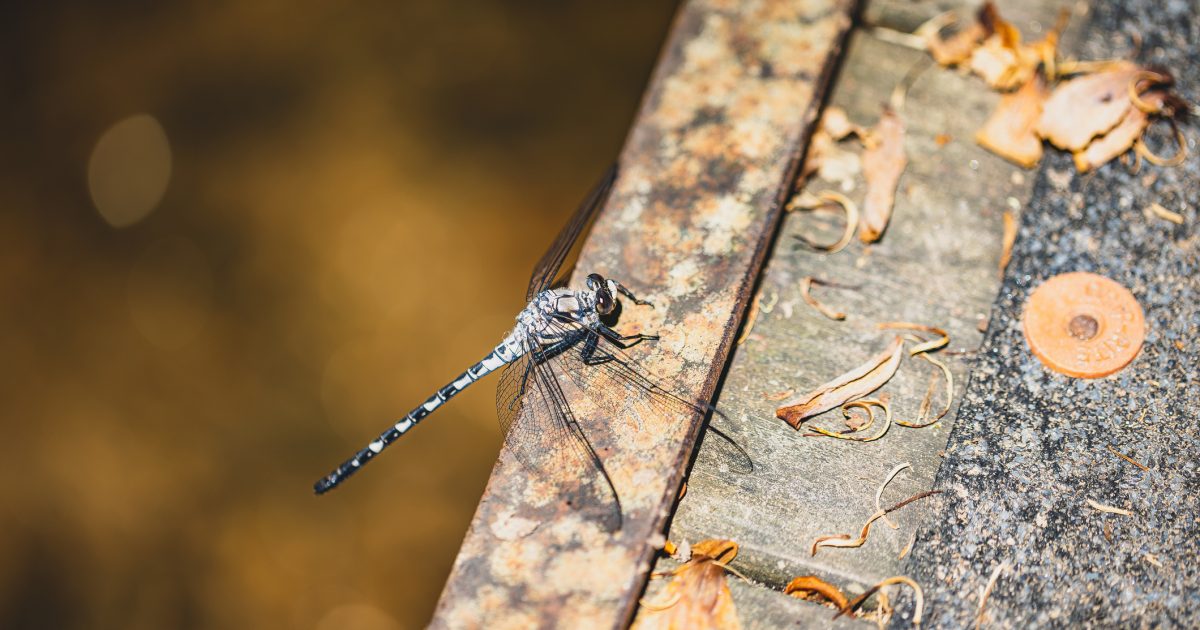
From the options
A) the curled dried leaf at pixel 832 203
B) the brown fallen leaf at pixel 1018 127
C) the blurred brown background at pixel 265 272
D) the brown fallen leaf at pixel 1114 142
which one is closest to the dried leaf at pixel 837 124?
the curled dried leaf at pixel 832 203

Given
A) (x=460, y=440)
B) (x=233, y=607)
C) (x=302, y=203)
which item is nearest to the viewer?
(x=233, y=607)

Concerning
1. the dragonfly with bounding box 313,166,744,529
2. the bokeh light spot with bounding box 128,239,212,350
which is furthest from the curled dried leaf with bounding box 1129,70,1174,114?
the bokeh light spot with bounding box 128,239,212,350

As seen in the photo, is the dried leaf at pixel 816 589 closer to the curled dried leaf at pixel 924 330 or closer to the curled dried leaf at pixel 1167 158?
the curled dried leaf at pixel 924 330

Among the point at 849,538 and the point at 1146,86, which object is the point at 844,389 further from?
the point at 1146,86

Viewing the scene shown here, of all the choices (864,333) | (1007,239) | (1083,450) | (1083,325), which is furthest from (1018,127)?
(1083,450)

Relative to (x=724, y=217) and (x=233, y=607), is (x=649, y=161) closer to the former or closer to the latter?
(x=724, y=217)

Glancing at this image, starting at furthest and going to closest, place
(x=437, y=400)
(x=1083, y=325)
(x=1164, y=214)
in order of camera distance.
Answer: (x=437, y=400) < (x=1164, y=214) < (x=1083, y=325)

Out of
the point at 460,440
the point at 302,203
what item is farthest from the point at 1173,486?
the point at 302,203
